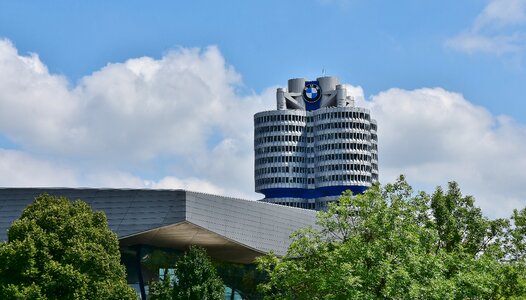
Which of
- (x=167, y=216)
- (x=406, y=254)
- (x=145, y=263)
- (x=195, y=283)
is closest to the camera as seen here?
(x=406, y=254)

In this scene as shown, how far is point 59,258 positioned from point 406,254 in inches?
702

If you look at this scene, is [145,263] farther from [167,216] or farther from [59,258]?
[59,258]

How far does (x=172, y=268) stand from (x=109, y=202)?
8424mm

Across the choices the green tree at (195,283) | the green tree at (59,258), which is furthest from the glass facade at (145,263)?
the green tree at (59,258)

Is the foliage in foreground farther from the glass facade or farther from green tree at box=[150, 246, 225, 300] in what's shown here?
the glass facade

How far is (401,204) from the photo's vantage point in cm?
4712

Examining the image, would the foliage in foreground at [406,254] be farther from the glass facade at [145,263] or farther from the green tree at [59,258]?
the glass facade at [145,263]

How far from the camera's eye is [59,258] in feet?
160

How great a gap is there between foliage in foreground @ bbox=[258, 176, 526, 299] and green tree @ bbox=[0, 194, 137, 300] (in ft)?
27.6

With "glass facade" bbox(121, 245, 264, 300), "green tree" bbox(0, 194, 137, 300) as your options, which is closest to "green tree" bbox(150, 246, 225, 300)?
"green tree" bbox(0, 194, 137, 300)

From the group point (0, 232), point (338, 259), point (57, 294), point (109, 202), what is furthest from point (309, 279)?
point (0, 232)

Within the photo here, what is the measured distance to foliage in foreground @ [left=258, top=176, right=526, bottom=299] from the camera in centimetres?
4338

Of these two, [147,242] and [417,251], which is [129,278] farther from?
[417,251]

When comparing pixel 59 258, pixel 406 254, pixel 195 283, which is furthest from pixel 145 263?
pixel 406 254
